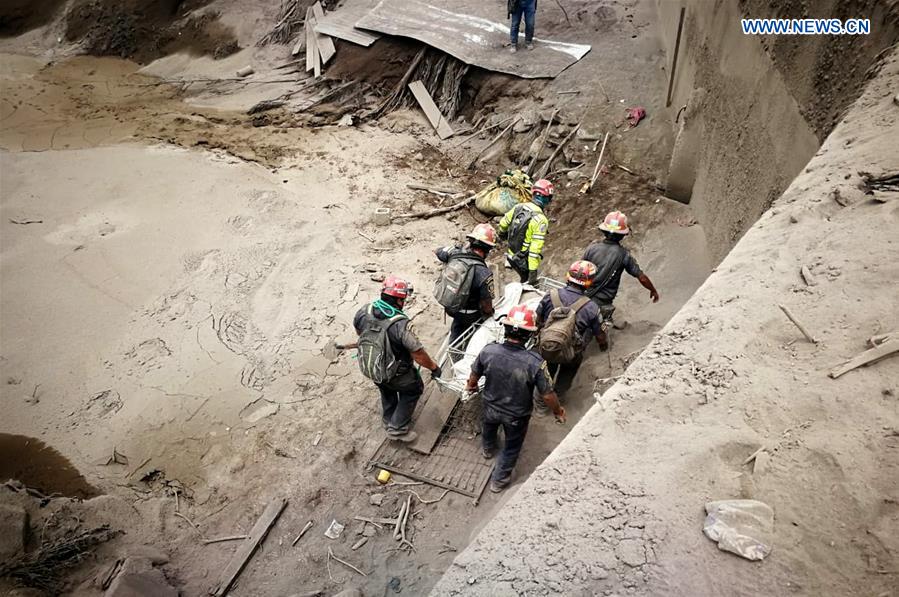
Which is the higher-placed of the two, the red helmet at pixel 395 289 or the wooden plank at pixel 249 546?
the red helmet at pixel 395 289

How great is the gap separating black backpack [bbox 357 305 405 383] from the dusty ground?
119 cm

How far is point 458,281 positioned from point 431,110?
7.84 meters

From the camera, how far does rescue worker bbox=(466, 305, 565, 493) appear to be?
191 inches

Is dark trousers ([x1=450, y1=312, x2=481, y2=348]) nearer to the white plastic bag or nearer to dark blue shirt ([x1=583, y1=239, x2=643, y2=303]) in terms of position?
dark blue shirt ([x1=583, y1=239, x2=643, y2=303])

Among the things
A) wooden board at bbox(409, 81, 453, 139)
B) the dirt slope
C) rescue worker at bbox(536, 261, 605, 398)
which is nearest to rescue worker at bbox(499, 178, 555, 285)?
rescue worker at bbox(536, 261, 605, 398)

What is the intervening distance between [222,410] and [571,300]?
4556 millimetres

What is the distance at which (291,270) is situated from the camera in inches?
358

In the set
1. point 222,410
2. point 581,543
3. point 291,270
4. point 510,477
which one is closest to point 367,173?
point 291,270

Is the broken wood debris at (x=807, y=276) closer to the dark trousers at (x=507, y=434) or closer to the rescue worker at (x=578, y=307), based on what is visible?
the rescue worker at (x=578, y=307)

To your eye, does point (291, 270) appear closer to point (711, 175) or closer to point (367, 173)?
point (367, 173)

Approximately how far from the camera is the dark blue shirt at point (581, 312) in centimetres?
565

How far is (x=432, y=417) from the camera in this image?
20.3 feet

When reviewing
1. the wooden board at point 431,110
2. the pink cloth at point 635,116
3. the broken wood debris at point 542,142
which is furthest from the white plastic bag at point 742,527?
the wooden board at point 431,110

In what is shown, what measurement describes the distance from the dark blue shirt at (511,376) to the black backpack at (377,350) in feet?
3.05
